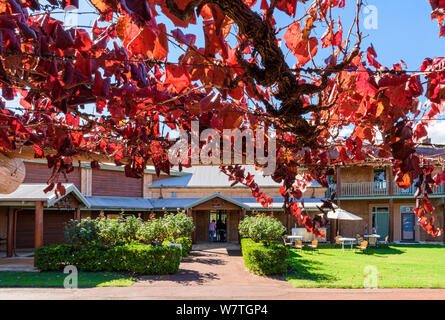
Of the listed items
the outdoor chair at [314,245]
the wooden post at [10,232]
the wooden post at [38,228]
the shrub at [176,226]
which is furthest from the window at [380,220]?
the wooden post at [10,232]

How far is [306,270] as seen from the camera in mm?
11711

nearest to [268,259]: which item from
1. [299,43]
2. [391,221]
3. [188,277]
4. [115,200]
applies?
[188,277]

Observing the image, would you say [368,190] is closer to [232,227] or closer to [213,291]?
[232,227]

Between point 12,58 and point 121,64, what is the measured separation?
0.50m

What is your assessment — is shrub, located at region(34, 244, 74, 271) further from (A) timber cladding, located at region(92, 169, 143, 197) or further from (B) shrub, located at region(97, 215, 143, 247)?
(A) timber cladding, located at region(92, 169, 143, 197)

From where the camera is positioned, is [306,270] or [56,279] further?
[306,270]

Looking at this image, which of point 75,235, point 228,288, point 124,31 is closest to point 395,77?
point 124,31

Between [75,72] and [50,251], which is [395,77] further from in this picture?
[50,251]

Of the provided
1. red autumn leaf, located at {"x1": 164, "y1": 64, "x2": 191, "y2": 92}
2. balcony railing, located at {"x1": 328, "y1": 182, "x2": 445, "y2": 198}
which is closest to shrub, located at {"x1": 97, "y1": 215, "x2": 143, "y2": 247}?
red autumn leaf, located at {"x1": 164, "y1": 64, "x2": 191, "y2": 92}

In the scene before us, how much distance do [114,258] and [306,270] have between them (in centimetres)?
674

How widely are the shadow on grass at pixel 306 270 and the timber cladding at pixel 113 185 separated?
35.4 feet

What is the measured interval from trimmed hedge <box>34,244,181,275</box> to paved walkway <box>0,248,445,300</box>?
459mm

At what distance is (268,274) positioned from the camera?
1085 cm

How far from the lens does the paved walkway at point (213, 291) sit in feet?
25.6
